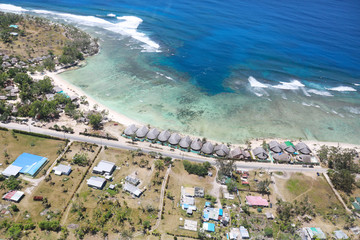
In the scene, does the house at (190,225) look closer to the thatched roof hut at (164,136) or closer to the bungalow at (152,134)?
the thatched roof hut at (164,136)

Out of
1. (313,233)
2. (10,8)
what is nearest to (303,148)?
(313,233)

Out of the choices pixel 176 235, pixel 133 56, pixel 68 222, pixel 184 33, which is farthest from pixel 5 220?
pixel 184 33

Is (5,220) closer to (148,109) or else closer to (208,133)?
(148,109)

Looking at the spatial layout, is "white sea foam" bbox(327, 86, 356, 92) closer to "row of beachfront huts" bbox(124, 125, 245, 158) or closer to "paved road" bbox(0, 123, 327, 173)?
"paved road" bbox(0, 123, 327, 173)

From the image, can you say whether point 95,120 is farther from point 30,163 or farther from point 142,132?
point 30,163

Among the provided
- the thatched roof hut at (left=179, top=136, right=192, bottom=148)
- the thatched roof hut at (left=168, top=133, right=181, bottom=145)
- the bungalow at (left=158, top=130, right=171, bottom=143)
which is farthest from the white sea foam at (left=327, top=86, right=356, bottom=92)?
the bungalow at (left=158, top=130, right=171, bottom=143)

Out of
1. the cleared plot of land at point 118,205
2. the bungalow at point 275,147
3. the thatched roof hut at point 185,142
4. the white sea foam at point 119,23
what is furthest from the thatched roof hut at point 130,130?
the white sea foam at point 119,23
